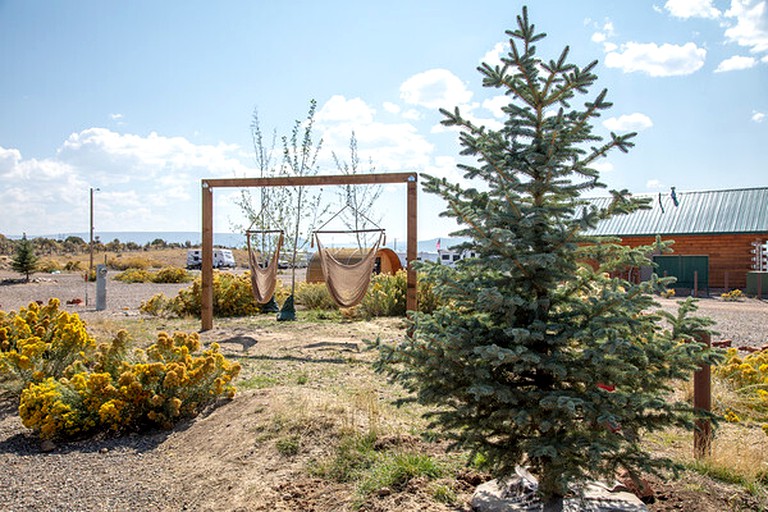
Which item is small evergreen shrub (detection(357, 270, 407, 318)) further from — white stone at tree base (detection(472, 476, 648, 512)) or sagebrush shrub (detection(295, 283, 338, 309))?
white stone at tree base (detection(472, 476, 648, 512))

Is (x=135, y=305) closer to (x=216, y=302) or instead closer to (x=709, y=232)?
(x=216, y=302)

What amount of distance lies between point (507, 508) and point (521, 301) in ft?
3.41

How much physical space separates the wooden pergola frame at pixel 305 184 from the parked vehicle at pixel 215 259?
26312 mm

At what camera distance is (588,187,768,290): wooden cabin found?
723 inches

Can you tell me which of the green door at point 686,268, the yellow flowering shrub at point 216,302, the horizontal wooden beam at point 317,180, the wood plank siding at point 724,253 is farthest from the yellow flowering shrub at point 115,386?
the wood plank siding at point 724,253

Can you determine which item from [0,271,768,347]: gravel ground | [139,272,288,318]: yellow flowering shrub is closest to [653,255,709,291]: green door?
[0,271,768,347]: gravel ground

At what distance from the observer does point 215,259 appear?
3678 centimetres

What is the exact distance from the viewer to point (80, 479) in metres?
3.37

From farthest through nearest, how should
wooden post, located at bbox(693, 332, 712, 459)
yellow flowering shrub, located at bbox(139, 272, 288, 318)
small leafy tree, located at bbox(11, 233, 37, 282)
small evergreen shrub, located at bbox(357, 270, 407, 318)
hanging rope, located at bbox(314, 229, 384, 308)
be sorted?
1. small leafy tree, located at bbox(11, 233, 37, 282)
2. yellow flowering shrub, located at bbox(139, 272, 288, 318)
3. small evergreen shrub, located at bbox(357, 270, 407, 318)
4. hanging rope, located at bbox(314, 229, 384, 308)
5. wooden post, located at bbox(693, 332, 712, 459)

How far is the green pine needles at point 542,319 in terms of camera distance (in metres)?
2.22

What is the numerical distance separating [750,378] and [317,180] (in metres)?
5.67

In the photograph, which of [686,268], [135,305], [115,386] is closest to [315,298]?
[135,305]

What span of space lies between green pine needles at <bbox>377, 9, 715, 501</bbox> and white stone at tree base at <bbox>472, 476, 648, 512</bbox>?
206mm

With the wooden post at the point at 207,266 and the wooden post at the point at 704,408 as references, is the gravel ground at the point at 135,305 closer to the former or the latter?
the wooden post at the point at 704,408
